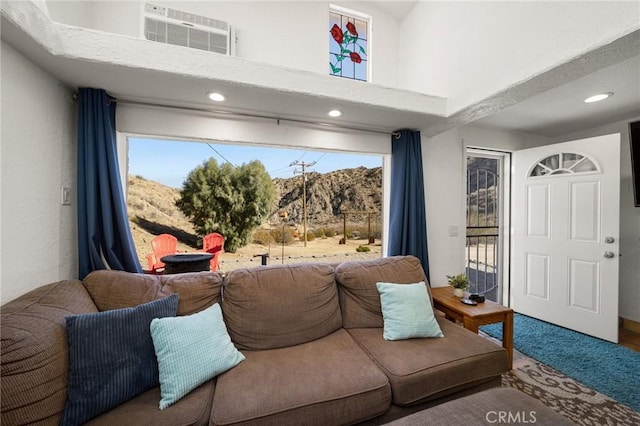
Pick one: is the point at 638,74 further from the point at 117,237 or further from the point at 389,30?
the point at 117,237

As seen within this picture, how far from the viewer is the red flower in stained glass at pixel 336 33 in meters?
2.54

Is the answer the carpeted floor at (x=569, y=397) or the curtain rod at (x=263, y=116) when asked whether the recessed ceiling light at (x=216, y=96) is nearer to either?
the curtain rod at (x=263, y=116)

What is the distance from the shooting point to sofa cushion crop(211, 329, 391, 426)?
3.71ft

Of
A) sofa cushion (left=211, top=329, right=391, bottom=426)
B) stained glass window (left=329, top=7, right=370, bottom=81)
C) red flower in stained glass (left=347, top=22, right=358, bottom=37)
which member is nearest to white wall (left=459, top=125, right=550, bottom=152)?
stained glass window (left=329, top=7, right=370, bottom=81)

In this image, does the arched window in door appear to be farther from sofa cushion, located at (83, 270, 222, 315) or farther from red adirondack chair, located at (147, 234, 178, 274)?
red adirondack chair, located at (147, 234, 178, 274)

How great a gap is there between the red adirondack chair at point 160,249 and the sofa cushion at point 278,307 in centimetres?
74

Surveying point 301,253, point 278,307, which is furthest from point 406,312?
point 301,253

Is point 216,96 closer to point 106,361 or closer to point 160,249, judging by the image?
point 160,249

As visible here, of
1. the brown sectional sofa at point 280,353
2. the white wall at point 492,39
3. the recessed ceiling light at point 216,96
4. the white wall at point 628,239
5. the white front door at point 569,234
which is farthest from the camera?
the white wall at point 628,239

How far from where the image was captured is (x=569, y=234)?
277 cm

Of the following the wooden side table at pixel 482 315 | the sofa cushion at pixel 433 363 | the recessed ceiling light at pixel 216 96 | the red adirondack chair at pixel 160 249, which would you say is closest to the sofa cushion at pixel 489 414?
the sofa cushion at pixel 433 363

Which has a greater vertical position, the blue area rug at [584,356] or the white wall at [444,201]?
the white wall at [444,201]

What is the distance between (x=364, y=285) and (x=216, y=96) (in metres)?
1.79

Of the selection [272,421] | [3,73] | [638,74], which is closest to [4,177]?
[3,73]
